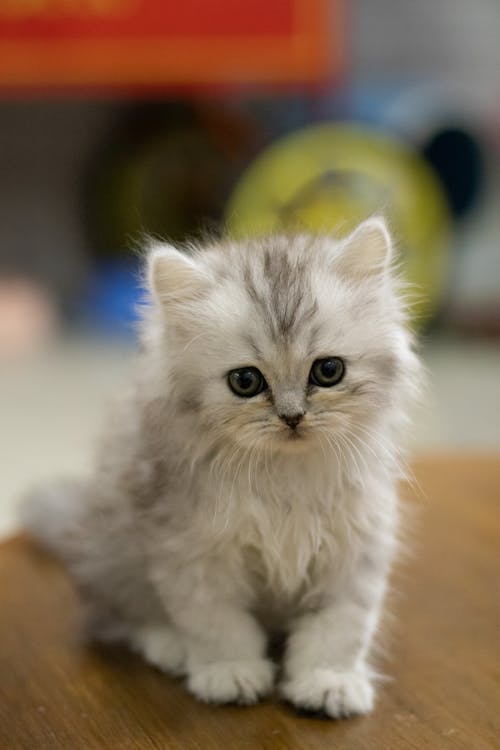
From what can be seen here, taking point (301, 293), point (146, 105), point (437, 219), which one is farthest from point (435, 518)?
point (146, 105)

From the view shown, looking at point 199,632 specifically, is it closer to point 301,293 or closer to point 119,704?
point 119,704

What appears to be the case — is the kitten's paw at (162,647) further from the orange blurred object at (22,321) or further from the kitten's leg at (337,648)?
the orange blurred object at (22,321)

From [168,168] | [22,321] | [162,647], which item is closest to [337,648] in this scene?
[162,647]

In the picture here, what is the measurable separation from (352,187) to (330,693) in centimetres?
235

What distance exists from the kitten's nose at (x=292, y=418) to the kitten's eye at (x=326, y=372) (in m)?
0.05

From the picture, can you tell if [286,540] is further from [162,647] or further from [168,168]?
[168,168]

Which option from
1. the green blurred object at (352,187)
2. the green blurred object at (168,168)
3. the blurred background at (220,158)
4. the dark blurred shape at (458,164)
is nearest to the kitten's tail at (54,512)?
the blurred background at (220,158)

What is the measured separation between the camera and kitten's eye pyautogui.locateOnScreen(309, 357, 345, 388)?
3.48ft

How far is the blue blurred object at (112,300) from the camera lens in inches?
146

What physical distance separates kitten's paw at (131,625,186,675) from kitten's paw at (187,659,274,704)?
0.16 ft

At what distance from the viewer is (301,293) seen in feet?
3.51

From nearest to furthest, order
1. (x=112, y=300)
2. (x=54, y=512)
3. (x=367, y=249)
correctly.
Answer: (x=367, y=249) → (x=54, y=512) → (x=112, y=300)

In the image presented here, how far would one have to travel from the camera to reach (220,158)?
12.7 feet

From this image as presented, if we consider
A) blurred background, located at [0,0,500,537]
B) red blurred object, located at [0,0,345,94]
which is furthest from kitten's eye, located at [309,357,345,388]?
red blurred object, located at [0,0,345,94]
